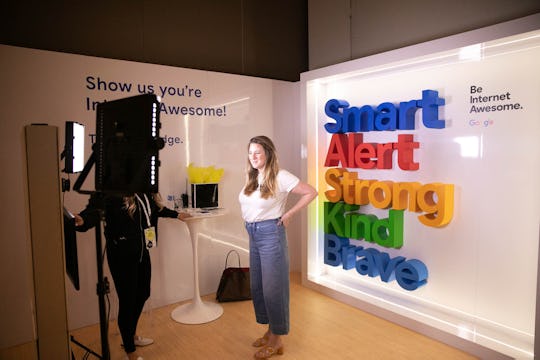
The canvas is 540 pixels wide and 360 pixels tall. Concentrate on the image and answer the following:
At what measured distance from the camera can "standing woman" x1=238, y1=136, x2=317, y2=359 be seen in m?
3.03

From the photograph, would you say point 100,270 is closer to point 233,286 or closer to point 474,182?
point 233,286

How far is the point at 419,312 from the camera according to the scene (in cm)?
380

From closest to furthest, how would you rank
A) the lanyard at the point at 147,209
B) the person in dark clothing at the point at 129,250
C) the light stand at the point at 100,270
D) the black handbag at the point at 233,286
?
1. the light stand at the point at 100,270
2. the person in dark clothing at the point at 129,250
3. the lanyard at the point at 147,209
4. the black handbag at the point at 233,286

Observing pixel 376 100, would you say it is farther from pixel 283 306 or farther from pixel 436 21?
pixel 283 306

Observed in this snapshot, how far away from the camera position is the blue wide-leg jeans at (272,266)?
303 cm

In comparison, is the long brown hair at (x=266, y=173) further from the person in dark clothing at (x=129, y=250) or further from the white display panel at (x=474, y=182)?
the white display panel at (x=474, y=182)

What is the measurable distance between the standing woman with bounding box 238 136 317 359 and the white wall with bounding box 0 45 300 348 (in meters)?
1.39

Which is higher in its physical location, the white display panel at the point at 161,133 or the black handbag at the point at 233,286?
the white display panel at the point at 161,133

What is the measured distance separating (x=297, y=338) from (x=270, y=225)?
3.89ft

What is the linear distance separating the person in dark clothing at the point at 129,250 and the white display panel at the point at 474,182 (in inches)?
88.1

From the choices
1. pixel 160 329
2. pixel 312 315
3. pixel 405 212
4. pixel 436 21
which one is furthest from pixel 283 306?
pixel 436 21

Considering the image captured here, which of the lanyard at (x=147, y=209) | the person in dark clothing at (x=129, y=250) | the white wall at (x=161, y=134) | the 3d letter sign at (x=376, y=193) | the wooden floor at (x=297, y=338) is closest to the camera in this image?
the person in dark clothing at (x=129, y=250)

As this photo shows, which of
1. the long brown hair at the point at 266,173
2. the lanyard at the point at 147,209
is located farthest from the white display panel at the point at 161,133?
the long brown hair at the point at 266,173

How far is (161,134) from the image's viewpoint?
4.15m
